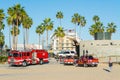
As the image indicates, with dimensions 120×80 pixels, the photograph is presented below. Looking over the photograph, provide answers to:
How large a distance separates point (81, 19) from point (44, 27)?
14007mm

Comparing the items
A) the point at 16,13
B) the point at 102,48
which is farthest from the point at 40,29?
the point at 102,48

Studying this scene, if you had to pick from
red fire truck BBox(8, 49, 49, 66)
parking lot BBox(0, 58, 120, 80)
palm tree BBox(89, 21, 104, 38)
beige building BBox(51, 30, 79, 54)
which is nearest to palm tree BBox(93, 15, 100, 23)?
palm tree BBox(89, 21, 104, 38)

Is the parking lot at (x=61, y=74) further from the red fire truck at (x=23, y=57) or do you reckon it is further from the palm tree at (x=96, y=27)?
the palm tree at (x=96, y=27)

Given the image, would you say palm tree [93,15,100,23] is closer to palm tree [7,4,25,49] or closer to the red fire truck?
palm tree [7,4,25,49]

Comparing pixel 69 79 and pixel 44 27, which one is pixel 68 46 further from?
pixel 69 79

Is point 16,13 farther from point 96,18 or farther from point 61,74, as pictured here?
point 61,74

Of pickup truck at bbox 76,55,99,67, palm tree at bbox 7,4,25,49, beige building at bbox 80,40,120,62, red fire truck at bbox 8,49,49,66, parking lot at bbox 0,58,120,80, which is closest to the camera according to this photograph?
parking lot at bbox 0,58,120,80

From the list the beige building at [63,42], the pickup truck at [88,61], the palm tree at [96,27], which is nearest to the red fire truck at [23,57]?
the pickup truck at [88,61]

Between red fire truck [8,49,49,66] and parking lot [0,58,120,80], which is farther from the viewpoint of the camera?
red fire truck [8,49,49,66]

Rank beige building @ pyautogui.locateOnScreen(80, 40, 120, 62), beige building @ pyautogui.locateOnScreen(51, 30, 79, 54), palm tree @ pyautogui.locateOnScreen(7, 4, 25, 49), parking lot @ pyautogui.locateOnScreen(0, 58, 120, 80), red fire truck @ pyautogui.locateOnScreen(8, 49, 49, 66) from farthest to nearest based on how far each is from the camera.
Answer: beige building @ pyautogui.locateOnScreen(51, 30, 79, 54), palm tree @ pyautogui.locateOnScreen(7, 4, 25, 49), beige building @ pyautogui.locateOnScreen(80, 40, 120, 62), red fire truck @ pyautogui.locateOnScreen(8, 49, 49, 66), parking lot @ pyautogui.locateOnScreen(0, 58, 120, 80)

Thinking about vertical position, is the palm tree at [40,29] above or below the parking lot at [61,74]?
above

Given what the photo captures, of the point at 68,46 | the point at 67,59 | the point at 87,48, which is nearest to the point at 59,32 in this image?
the point at 68,46

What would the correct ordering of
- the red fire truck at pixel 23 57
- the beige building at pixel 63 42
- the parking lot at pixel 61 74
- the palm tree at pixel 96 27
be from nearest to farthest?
the parking lot at pixel 61 74 < the red fire truck at pixel 23 57 < the palm tree at pixel 96 27 < the beige building at pixel 63 42

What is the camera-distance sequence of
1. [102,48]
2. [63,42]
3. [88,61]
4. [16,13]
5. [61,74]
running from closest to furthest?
[61,74] < [88,61] < [102,48] < [16,13] < [63,42]
